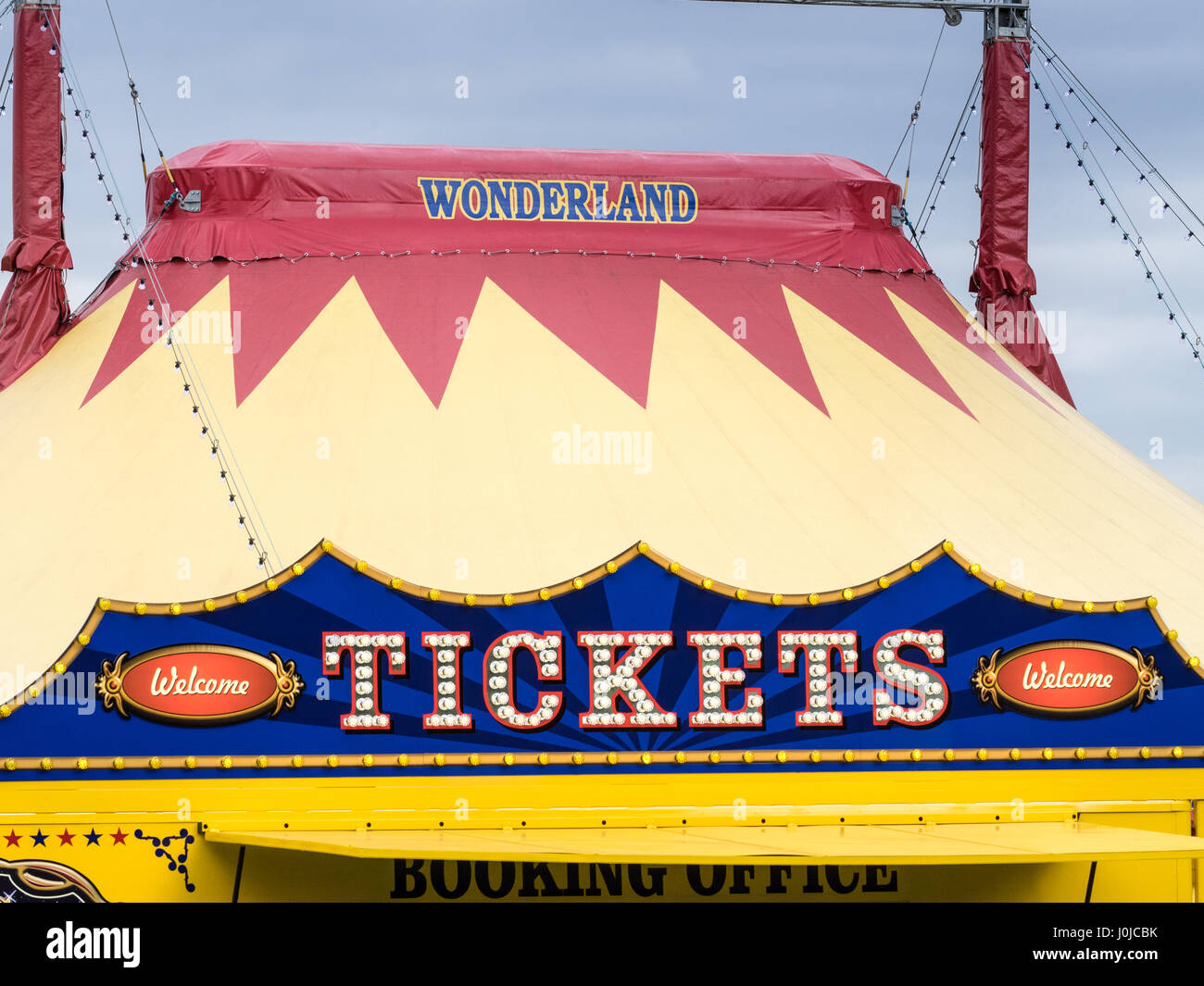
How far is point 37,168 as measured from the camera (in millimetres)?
8984

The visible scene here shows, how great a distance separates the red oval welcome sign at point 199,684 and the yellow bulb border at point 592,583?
6.9 inches

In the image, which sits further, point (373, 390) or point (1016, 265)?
point (1016, 265)

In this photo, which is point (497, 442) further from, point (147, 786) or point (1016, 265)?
point (1016, 265)

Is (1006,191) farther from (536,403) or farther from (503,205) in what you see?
(536,403)

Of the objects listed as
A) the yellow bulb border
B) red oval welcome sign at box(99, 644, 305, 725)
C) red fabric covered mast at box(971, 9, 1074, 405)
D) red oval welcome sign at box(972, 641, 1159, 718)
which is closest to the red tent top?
red fabric covered mast at box(971, 9, 1074, 405)

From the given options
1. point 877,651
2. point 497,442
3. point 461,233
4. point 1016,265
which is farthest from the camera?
point 1016,265

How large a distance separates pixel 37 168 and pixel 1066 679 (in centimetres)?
637

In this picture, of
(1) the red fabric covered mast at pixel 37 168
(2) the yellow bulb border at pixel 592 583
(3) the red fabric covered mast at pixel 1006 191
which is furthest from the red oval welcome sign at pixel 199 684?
(3) the red fabric covered mast at pixel 1006 191

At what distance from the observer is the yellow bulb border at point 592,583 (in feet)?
19.7

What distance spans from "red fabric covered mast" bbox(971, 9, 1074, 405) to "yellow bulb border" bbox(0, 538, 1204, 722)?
13.2 feet

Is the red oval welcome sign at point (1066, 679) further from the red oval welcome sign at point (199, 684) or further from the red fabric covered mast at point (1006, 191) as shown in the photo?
the red fabric covered mast at point (1006, 191)

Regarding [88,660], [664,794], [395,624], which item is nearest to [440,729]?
[395,624]
